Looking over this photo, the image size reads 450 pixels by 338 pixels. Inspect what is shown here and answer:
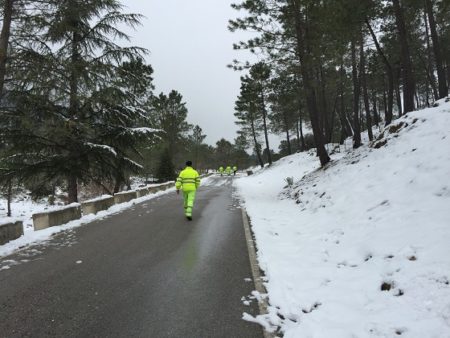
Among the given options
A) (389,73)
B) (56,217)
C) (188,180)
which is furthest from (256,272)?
(389,73)

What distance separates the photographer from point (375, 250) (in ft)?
19.0

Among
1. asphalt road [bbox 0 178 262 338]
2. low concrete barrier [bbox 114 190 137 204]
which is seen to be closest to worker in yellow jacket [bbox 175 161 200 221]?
asphalt road [bbox 0 178 262 338]

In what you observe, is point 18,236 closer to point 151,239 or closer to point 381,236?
point 151,239

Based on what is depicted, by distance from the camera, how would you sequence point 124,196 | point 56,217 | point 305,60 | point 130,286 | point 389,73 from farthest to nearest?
point 389,73 < point 124,196 < point 305,60 < point 56,217 < point 130,286

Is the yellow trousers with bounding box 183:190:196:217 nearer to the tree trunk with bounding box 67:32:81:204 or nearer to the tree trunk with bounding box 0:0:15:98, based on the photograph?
the tree trunk with bounding box 67:32:81:204

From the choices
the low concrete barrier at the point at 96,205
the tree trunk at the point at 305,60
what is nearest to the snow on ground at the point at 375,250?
the tree trunk at the point at 305,60

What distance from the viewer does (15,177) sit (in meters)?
15.6

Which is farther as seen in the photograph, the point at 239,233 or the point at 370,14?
the point at 370,14

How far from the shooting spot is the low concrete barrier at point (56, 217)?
10328 mm

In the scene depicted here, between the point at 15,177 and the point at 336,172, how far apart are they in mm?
13258

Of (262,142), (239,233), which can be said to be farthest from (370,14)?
(262,142)

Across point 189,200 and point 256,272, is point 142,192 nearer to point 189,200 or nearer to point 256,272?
point 189,200

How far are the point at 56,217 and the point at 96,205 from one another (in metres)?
3.02

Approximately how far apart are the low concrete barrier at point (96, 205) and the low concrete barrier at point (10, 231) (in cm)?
405
